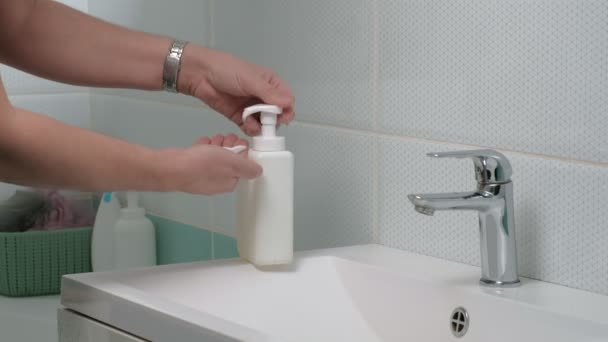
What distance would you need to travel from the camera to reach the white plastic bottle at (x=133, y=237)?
6.48ft

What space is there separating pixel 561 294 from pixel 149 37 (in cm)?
67

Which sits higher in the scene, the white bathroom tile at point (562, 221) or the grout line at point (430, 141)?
the grout line at point (430, 141)

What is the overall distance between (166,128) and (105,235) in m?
0.24

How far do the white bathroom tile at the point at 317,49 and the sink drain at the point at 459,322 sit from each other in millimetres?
351

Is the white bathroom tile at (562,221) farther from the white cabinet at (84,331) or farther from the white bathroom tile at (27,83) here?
the white bathroom tile at (27,83)

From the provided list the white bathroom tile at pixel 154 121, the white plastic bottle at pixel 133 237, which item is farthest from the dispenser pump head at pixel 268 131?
the white plastic bottle at pixel 133 237

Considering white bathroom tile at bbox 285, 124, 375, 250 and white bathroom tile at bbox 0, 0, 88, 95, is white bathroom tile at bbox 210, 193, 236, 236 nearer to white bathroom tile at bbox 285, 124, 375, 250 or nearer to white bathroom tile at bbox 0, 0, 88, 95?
white bathroom tile at bbox 285, 124, 375, 250

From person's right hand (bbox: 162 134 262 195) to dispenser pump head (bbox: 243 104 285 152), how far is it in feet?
0.15

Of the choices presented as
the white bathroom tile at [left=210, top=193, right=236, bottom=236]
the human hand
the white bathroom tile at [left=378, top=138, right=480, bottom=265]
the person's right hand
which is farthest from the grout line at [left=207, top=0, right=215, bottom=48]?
the person's right hand

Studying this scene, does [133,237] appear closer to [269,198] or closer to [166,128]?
[166,128]

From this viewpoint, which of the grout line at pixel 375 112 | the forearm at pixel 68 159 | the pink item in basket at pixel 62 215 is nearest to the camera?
the forearm at pixel 68 159

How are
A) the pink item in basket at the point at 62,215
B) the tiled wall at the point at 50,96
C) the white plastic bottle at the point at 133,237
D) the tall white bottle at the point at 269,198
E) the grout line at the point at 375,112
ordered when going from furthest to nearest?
the tiled wall at the point at 50,96 → the pink item in basket at the point at 62,215 → the white plastic bottle at the point at 133,237 → the grout line at the point at 375,112 → the tall white bottle at the point at 269,198

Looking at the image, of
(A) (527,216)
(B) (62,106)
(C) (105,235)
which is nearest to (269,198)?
(A) (527,216)

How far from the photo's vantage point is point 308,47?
1.59 meters
